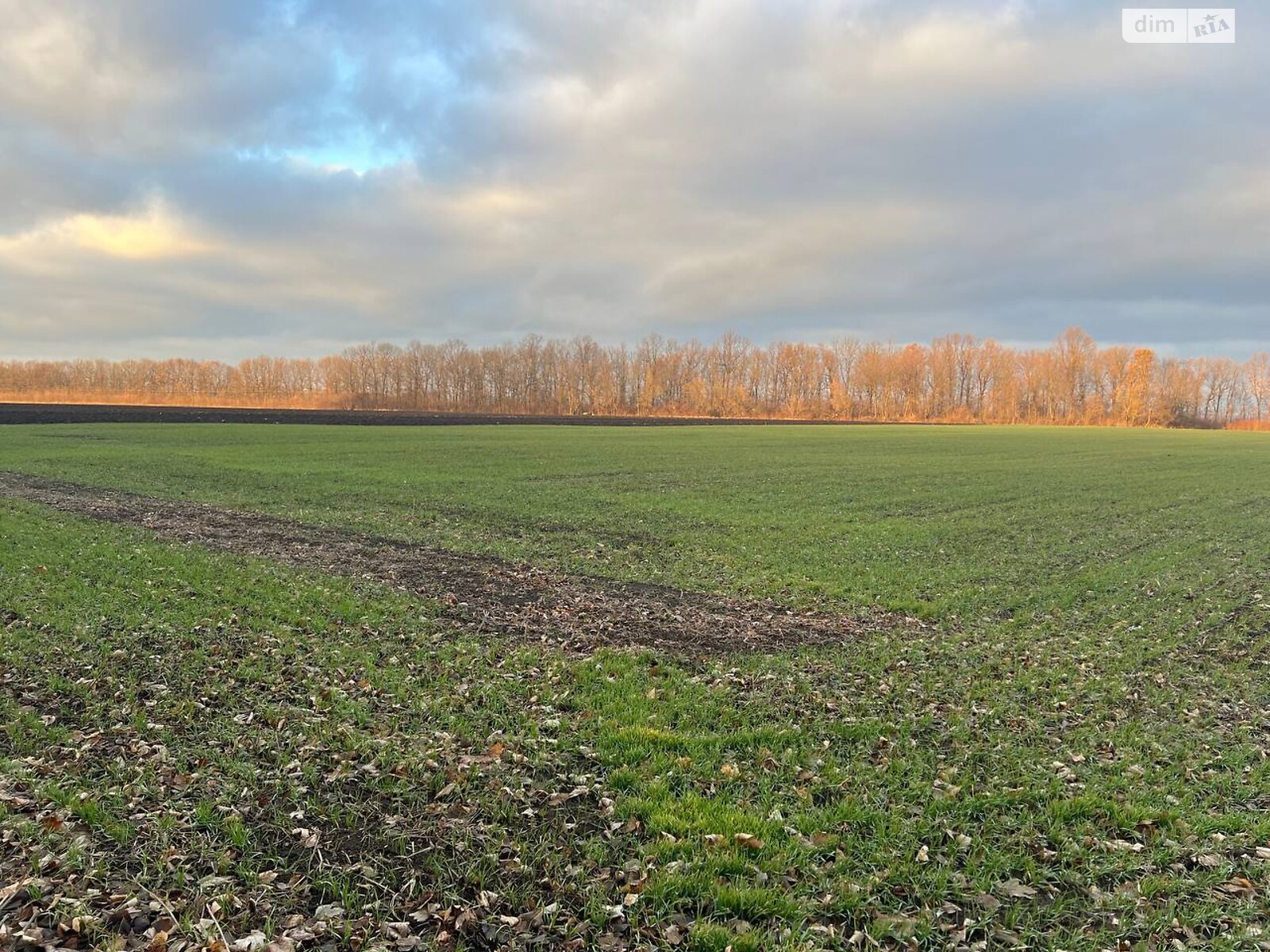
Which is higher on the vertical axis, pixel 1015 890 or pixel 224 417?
pixel 224 417

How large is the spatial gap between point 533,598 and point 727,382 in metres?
181

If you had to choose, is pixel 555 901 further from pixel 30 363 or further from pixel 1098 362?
pixel 30 363

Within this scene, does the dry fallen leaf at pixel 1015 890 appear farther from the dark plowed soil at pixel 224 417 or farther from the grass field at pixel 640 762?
the dark plowed soil at pixel 224 417

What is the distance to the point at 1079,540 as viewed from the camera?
22062 millimetres

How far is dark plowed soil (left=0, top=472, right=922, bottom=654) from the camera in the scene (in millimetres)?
12602

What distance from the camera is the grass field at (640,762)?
552 cm

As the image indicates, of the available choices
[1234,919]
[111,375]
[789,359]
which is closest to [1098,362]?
[789,359]

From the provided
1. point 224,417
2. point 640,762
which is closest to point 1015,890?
point 640,762

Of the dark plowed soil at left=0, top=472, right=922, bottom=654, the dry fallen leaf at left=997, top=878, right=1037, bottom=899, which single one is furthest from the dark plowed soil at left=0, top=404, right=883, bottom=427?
the dry fallen leaf at left=997, top=878, right=1037, bottom=899

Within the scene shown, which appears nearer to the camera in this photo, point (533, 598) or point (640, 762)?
point (640, 762)

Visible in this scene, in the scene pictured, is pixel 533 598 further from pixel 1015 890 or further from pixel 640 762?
pixel 1015 890

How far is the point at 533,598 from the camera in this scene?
1485 centimetres

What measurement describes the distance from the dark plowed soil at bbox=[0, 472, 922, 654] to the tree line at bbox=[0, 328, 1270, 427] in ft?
512

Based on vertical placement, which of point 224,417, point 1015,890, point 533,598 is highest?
point 224,417
